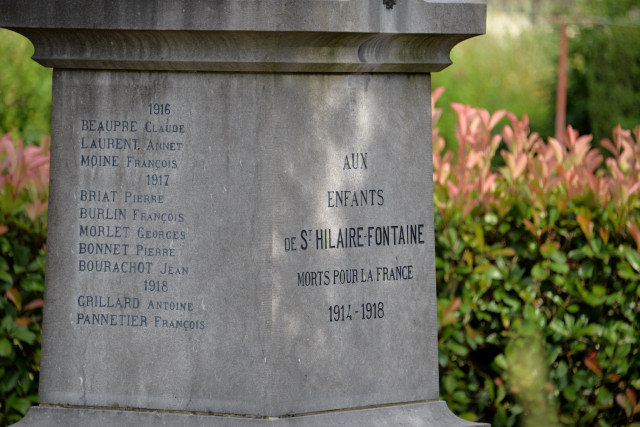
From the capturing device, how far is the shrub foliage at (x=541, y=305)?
476 centimetres

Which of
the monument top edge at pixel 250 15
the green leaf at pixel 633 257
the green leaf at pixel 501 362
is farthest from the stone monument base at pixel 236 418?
the green leaf at pixel 633 257

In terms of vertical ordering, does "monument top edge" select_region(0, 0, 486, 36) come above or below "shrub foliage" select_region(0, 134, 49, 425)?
above

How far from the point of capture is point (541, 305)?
16.1 ft

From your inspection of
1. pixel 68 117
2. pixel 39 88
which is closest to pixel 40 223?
pixel 68 117

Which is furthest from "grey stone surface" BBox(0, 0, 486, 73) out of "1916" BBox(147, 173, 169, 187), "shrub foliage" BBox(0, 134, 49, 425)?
"shrub foliage" BBox(0, 134, 49, 425)

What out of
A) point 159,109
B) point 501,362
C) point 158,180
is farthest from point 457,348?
point 159,109

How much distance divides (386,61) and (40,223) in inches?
80.1

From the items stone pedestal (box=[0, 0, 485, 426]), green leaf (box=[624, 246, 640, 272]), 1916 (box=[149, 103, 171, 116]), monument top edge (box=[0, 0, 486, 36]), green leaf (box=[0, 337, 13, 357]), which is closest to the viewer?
monument top edge (box=[0, 0, 486, 36])

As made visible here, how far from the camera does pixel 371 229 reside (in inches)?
142

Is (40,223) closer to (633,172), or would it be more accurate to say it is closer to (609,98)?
(633,172)

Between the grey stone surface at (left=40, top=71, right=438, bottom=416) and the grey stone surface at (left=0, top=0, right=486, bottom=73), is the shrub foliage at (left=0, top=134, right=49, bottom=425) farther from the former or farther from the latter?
the grey stone surface at (left=0, top=0, right=486, bottom=73)

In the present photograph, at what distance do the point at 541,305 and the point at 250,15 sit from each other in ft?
7.75

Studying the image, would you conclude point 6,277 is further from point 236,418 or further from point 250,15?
point 250,15

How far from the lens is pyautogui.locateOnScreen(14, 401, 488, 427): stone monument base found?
343cm
